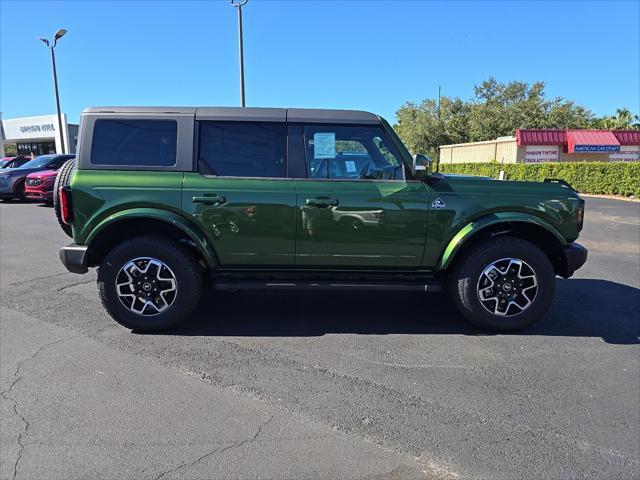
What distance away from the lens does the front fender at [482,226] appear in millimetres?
4109

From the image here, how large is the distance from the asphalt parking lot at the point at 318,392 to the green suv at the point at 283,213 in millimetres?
453

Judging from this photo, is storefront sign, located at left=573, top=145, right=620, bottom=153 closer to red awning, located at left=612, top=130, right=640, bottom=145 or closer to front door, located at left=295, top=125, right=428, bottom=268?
red awning, located at left=612, top=130, right=640, bottom=145

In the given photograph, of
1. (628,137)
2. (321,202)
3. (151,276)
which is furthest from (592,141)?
(151,276)

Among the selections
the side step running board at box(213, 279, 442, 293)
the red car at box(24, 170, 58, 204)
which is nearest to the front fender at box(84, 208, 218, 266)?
the side step running board at box(213, 279, 442, 293)

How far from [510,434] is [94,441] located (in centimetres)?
241

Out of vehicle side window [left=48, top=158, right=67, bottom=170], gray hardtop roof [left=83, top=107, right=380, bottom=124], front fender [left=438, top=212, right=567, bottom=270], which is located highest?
gray hardtop roof [left=83, top=107, right=380, bottom=124]

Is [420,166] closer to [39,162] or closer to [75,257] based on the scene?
[75,257]

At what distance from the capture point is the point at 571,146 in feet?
101

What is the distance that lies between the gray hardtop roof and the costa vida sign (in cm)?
5211

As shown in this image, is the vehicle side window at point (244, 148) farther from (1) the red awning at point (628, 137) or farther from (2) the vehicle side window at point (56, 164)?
(1) the red awning at point (628, 137)

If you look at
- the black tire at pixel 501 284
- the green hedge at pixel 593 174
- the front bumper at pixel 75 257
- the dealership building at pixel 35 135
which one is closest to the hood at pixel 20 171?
the front bumper at pixel 75 257

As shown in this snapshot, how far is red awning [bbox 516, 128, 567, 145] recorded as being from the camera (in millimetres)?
30652

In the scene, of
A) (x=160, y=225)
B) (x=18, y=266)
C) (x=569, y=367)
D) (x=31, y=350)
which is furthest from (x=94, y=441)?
(x=18, y=266)

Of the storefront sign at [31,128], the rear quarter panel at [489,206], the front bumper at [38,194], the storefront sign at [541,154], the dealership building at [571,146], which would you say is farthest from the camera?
the storefront sign at [31,128]
